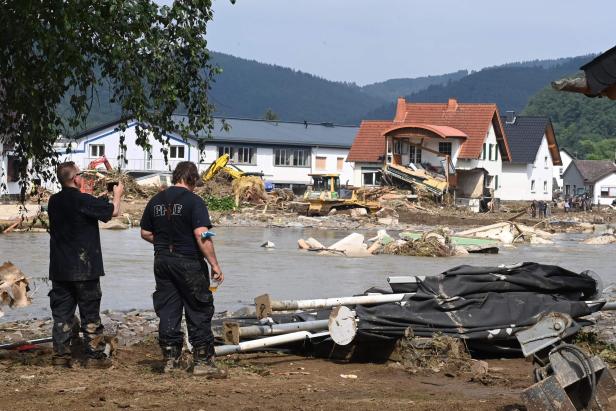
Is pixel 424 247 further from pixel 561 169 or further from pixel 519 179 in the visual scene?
pixel 561 169

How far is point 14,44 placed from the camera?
8859mm

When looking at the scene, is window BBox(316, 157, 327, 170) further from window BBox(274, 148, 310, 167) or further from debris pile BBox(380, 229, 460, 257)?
debris pile BBox(380, 229, 460, 257)

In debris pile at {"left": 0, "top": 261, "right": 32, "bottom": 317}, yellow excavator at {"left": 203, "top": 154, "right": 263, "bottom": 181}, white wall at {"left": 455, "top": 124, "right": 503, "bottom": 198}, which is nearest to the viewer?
debris pile at {"left": 0, "top": 261, "right": 32, "bottom": 317}

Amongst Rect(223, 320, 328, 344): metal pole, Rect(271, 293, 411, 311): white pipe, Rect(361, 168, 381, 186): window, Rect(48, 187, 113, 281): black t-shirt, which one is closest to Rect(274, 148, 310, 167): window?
Rect(361, 168, 381, 186): window

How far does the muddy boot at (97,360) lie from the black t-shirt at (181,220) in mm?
1043

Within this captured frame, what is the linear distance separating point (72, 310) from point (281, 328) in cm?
202

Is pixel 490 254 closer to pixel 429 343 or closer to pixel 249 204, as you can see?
pixel 429 343

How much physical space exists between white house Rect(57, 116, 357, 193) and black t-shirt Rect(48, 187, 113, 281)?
6559cm

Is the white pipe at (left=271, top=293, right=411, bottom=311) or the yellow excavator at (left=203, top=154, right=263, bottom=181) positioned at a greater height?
the yellow excavator at (left=203, top=154, right=263, bottom=181)

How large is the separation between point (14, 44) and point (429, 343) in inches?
174

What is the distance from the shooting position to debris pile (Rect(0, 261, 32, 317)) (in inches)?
438

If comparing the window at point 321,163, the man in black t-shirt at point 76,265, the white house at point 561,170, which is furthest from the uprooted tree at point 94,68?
the white house at point 561,170

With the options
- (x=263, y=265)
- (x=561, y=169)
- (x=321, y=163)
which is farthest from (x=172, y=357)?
(x=561, y=169)

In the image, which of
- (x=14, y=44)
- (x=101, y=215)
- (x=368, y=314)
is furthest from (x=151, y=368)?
(x=14, y=44)
